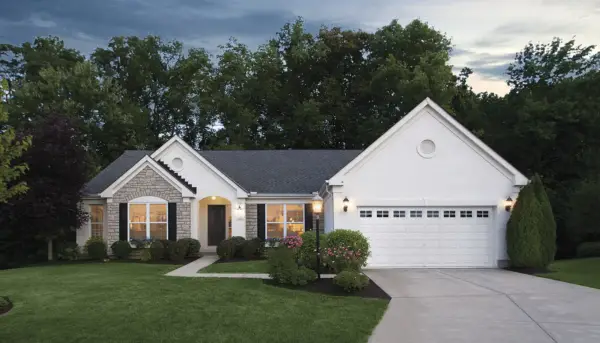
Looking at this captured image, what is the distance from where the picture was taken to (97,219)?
78.5ft

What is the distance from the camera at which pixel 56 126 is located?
2256 centimetres

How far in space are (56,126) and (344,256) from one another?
14.2 metres

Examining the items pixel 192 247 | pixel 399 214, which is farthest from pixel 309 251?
pixel 192 247

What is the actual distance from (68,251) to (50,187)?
293 centimetres

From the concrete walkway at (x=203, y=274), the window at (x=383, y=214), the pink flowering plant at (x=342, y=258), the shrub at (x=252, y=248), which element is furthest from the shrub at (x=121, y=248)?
the window at (x=383, y=214)

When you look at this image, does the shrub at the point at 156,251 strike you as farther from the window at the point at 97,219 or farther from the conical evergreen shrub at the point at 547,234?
the conical evergreen shrub at the point at 547,234

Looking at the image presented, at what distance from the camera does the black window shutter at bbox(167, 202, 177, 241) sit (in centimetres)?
2283

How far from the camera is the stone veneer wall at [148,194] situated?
22.9 meters

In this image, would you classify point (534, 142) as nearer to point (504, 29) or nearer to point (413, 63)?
point (504, 29)

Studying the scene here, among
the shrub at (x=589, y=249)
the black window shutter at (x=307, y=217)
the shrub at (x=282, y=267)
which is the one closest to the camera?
the shrub at (x=282, y=267)

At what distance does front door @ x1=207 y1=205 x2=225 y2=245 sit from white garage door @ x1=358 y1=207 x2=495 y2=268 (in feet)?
29.3

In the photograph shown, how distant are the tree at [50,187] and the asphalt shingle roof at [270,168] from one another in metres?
1.44

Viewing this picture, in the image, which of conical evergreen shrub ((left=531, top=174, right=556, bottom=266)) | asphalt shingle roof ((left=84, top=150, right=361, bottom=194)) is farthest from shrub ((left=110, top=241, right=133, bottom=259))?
conical evergreen shrub ((left=531, top=174, right=556, bottom=266))

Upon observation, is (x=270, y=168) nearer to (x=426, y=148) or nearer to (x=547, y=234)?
(x=426, y=148)
